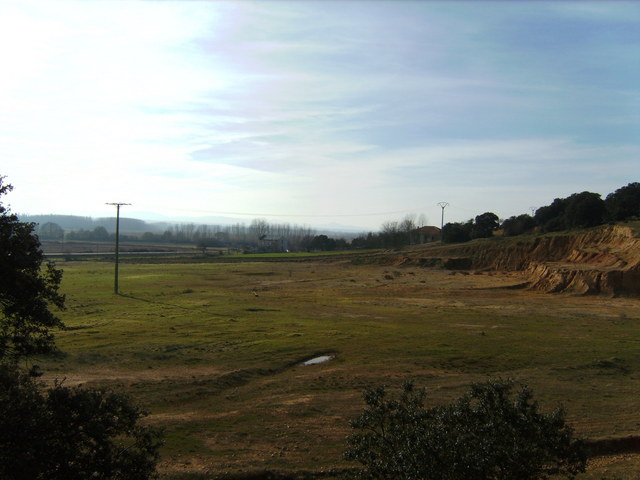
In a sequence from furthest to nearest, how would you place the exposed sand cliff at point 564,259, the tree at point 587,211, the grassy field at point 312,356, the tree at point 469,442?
1. the tree at point 587,211
2. the exposed sand cliff at point 564,259
3. the grassy field at point 312,356
4. the tree at point 469,442

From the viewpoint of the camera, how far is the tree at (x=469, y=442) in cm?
943

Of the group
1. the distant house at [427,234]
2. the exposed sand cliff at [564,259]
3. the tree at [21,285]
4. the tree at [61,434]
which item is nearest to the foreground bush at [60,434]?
the tree at [61,434]

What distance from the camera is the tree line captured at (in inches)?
3103

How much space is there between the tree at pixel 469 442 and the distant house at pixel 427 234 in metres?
142

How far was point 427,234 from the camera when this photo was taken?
15862 cm

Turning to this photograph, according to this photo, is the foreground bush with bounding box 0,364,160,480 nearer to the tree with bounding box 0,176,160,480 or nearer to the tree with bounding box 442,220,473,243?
the tree with bounding box 0,176,160,480

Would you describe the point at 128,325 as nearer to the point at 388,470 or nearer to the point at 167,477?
the point at 167,477

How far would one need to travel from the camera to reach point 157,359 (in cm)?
2741

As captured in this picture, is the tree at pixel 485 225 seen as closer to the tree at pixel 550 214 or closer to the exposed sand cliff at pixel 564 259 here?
the tree at pixel 550 214

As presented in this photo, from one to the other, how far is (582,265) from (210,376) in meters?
56.1

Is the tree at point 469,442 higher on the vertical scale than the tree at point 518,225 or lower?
lower

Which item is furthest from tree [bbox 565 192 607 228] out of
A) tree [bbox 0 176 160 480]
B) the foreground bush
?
the foreground bush

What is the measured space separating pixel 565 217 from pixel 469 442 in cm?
8893

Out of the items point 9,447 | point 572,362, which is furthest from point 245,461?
point 572,362
